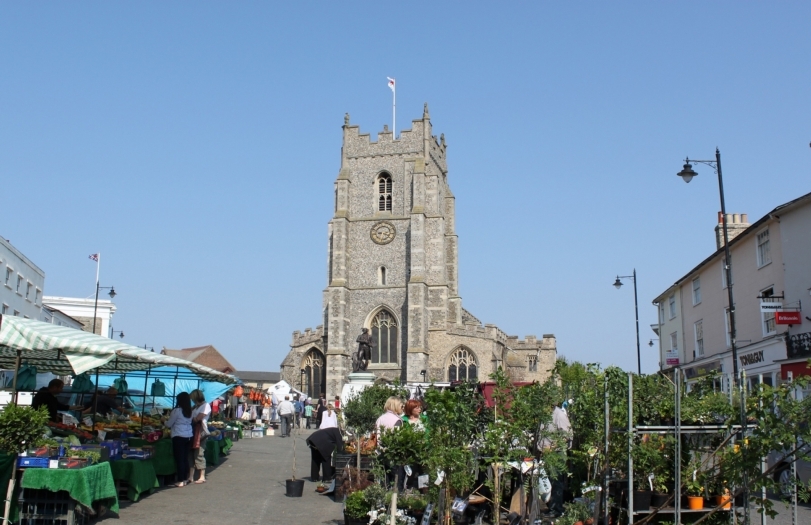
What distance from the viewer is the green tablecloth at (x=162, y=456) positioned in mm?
11845

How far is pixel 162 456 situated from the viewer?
41.0 ft

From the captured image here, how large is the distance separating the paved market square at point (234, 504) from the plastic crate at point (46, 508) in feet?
2.52

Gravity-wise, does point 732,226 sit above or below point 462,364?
above

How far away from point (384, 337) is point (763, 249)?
87.4ft

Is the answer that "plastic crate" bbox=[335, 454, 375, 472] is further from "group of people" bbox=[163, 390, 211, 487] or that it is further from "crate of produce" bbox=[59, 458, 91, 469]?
"crate of produce" bbox=[59, 458, 91, 469]

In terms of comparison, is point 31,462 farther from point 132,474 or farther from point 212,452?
point 212,452

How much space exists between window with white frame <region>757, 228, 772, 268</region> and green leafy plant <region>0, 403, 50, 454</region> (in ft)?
67.9

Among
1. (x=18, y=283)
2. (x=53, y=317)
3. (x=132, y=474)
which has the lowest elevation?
(x=132, y=474)

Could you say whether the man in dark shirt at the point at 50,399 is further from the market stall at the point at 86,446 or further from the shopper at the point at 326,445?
the shopper at the point at 326,445

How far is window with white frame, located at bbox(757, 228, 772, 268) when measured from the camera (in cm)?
2306

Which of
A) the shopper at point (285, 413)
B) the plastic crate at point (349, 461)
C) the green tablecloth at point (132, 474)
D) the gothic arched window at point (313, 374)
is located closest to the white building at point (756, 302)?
the plastic crate at point (349, 461)

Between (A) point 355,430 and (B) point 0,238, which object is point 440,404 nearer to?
(A) point 355,430

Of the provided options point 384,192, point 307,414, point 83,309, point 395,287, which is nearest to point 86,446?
point 307,414

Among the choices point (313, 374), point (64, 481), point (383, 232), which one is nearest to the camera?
point (64, 481)
